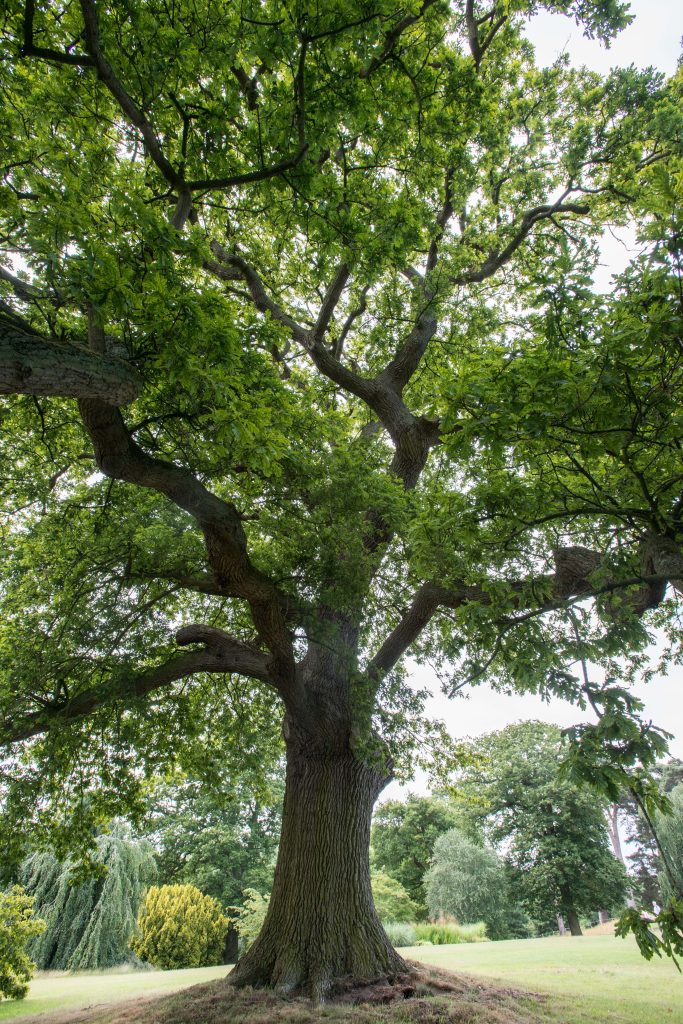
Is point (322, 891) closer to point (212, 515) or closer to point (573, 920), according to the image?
point (212, 515)

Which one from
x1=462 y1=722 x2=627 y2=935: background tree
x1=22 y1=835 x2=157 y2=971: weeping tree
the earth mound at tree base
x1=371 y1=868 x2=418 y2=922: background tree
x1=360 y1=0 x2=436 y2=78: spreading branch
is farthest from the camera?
x1=462 y1=722 x2=627 y2=935: background tree

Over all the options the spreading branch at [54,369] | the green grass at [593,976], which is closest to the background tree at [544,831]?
the green grass at [593,976]

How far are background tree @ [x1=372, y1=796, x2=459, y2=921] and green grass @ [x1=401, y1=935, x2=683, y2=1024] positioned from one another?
16.5m

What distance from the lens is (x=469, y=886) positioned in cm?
2366

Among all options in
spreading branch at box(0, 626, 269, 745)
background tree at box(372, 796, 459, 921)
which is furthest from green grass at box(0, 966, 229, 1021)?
background tree at box(372, 796, 459, 921)

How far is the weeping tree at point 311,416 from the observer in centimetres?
341

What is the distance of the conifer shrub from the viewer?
812 cm

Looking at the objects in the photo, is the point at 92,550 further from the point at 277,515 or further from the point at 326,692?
the point at 326,692

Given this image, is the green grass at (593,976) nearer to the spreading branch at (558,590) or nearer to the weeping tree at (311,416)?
the weeping tree at (311,416)

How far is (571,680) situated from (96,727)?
6.08 metres

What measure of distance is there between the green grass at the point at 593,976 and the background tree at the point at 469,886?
11.6 m

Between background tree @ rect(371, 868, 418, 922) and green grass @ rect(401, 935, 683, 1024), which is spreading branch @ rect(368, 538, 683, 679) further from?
background tree @ rect(371, 868, 418, 922)

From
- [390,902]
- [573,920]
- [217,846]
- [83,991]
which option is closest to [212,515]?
[83,991]

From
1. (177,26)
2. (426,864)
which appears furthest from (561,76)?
(426,864)
